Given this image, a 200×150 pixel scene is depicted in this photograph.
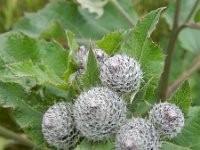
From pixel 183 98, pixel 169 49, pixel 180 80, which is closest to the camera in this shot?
pixel 183 98

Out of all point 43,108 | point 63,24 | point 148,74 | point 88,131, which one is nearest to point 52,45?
point 43,108

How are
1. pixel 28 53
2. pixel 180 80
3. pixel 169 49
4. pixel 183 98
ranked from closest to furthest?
1. pixel 183 98
2. pixel 28 53
3. pixel 169 49
4. pixel 180 80

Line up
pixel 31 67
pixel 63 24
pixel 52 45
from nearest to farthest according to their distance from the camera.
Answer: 1. pixel 31 67
2. pixel 52 45
3. pixel 63 24

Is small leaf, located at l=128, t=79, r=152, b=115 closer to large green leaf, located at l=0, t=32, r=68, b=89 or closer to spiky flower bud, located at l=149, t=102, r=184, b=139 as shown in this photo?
spiky flower bud, located at l=149, t=102, r=184, b=139

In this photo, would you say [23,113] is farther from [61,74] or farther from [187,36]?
[187,36]

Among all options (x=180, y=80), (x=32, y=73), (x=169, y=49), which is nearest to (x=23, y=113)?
(x=32, y=73)

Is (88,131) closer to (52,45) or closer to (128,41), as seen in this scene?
(128,41)

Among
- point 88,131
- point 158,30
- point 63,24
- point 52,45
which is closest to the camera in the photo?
point 88,131
